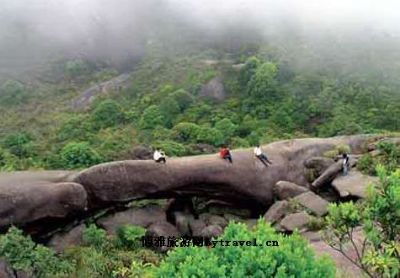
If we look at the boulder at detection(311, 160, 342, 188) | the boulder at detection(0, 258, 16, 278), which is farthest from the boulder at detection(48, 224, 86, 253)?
the boulder at detection(311, 160, 342, 188)

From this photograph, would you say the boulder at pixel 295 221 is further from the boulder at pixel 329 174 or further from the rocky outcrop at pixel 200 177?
the rocky outcrop at pixel 200 177

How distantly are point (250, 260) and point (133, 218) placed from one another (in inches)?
618

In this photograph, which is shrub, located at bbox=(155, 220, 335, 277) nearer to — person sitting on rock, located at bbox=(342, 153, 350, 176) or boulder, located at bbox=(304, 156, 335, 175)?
person sitting on rock, located at bbox=(342, 153, 350, 176)

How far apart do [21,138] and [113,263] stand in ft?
57.8

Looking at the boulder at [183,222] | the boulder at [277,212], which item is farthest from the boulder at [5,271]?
the boulder at [277,212]

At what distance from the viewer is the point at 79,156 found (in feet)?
103

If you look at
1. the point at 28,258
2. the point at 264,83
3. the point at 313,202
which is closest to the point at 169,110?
Result: the point at 264,83

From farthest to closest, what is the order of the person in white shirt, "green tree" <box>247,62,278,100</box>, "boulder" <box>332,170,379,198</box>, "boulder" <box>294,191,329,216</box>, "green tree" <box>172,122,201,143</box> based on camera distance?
"green tree" <box>247,62,278,100</box>
"green tree" <box>172,122,201,143</box>
the person in white shirt
"boulder" <box>332,170,379,198</box>
"boulder" <box>294,191,329,216</box>

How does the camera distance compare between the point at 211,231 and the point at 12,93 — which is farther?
the point at 12,93

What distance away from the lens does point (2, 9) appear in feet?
200

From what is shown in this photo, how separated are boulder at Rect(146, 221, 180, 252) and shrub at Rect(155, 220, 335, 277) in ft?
44.3

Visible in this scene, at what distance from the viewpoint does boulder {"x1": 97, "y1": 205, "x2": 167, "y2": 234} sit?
2536cm

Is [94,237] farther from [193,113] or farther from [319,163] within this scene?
[193,113]

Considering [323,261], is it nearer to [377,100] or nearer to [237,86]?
[377,100]
